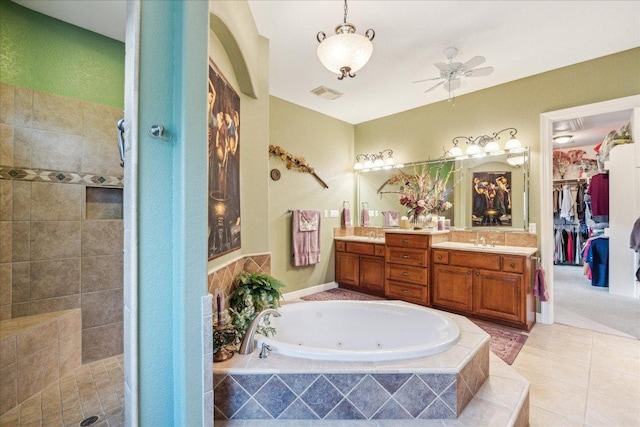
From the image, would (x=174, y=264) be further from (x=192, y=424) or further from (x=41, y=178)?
(x=41, y=178)

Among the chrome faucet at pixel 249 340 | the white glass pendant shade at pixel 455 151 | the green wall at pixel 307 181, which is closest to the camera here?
the chrome faucet at pixel 249 340

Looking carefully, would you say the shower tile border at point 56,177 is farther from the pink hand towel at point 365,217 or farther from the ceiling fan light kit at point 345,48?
the pink hand towel at point 365,217

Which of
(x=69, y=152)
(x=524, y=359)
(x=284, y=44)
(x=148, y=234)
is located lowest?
(x=524, y=359)

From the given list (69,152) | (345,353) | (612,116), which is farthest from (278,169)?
(612,116)

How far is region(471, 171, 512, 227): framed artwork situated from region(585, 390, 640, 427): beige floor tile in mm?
1953

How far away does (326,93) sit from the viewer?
372 centimetres

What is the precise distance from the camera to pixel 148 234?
1150mm

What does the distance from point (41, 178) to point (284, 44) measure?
2.23 metres

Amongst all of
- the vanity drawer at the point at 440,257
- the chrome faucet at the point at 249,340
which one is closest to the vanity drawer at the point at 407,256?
the vanity drawer at the point at 440,257

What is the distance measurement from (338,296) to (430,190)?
78.9 inches

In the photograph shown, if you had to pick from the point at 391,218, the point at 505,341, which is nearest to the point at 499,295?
the point at 505,341

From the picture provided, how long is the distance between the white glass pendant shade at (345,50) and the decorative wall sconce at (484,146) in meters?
2.38

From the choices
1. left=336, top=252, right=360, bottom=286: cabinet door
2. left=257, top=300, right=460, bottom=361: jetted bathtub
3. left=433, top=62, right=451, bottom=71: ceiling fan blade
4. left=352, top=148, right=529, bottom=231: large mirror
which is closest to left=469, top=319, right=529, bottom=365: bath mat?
left=257, top=300, right=460, bottom=361: jetted bathtub

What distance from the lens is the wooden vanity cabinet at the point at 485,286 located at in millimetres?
2883
